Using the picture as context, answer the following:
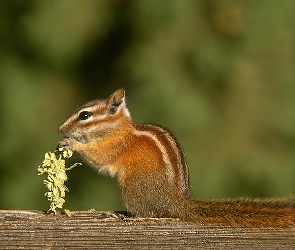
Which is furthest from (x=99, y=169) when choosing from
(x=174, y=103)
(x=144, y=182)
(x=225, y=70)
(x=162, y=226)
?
(x=225, y=70)

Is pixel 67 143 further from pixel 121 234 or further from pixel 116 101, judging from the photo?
pixel 121 234

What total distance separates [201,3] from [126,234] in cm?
599

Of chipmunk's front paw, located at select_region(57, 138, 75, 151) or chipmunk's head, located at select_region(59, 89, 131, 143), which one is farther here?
chipmunk's head, located at select_region(59, 89, 131, 143)

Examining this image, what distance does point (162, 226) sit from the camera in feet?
11.1

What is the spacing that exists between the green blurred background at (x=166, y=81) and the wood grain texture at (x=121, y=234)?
4.59 metres

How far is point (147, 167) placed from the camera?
457 centimetres

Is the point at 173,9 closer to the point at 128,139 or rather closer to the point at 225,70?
the point at 225,70

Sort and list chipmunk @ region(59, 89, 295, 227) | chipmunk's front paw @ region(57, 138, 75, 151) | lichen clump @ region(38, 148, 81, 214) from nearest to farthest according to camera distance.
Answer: lichen clump @ region(38, 148, 81, 214) → chipmunk @ region(59, 89, 295, 227) → chipmunk's front paw @ region(57, 138, 75, 151)

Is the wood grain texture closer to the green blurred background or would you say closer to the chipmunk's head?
the chipmunk's head

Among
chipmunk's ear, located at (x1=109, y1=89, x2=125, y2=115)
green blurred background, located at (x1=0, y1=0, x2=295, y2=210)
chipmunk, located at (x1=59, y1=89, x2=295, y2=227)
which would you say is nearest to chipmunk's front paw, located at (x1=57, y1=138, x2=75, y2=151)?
chipmunk, located at (x1=59, y1=89, x2=295, y2=227)

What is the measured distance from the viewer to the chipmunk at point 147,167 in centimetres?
375

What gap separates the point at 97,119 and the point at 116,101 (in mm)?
184

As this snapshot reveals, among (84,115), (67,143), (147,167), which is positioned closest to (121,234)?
(147,167)

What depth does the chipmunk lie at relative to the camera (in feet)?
12.3
